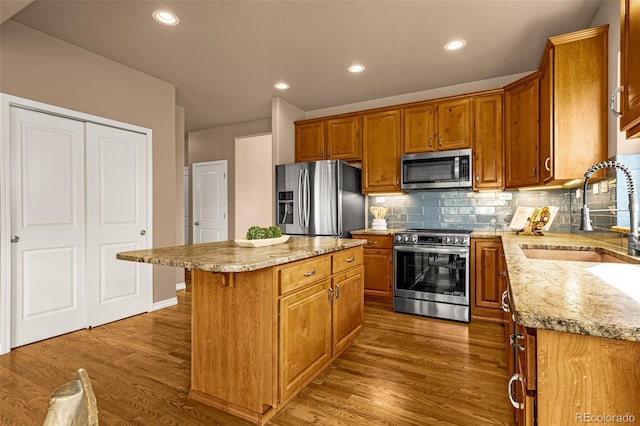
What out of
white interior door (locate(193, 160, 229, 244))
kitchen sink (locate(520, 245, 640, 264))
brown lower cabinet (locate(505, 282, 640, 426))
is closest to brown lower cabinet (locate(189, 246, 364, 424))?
brown lower cabinet (locate(505, 282, 640, 426))

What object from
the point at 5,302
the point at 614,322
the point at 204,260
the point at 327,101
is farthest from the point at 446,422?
the point at 327,101

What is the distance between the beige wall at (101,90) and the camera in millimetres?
2715

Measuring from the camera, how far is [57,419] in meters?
0.44

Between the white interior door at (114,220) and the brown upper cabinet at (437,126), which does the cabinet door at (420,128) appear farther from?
the white interior door at (114,220)

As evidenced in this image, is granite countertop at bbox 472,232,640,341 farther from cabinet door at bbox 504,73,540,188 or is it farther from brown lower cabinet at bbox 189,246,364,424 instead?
cabinet door at bbox 504,73,540,188

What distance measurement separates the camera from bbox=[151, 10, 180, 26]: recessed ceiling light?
98.7 inches

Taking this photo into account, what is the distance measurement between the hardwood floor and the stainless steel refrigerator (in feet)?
4.45

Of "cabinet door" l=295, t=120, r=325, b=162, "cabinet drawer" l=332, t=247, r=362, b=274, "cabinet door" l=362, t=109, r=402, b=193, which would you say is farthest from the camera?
"cabinet door" l=295, t=120, r=325, b=162

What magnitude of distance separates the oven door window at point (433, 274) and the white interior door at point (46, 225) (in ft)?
10.7

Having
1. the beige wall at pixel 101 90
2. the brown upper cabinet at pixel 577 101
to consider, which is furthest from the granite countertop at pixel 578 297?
the beige wall at pixel 101 90

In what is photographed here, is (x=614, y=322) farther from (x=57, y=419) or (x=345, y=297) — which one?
(x=345, y=297)

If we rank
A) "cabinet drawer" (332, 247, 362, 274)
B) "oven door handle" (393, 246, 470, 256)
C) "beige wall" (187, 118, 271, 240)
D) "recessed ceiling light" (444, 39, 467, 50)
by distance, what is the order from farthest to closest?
"beige wall" (187, 118, 271, 240) < "oven door handle" (393, 246, 470, 256) < "recessed ceiling light" (444, 39, 467, 50) < "cabinet drawer" (332, 247, 362, 274)

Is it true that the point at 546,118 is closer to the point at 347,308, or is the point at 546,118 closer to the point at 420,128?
the point at 420,128

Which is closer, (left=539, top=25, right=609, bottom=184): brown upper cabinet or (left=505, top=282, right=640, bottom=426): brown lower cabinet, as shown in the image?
(left=505, top=282, right=640, bottom=426): brown lower cabinet
